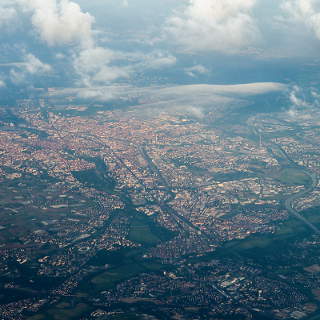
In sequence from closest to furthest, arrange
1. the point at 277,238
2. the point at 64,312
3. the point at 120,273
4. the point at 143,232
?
the point at 64,312
the point at 120,273
the point at 143,232
the point at 277,238

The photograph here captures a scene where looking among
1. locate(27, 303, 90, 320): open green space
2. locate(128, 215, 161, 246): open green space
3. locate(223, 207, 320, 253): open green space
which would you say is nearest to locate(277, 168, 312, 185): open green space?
locate(223, 207, 320, 253): open green space

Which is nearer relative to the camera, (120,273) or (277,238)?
(120,273)

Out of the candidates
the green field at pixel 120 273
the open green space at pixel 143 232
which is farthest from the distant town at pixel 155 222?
the open green space at pixel 143 232

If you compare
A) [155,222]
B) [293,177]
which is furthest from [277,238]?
[293,177]

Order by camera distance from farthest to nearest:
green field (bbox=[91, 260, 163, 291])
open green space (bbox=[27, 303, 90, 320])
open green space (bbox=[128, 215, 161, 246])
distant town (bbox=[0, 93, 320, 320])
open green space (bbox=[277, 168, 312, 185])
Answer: open green space (bbox=[277, 168, 312, 185]) < open green space (bbox=[128, 215, 161, 246]) < green field (bbox=[91, 260, 163, 291]) < distant town (bbox=[0, 93, 320, 320]) < open green space (bbox=[27, 303, 90, 320])

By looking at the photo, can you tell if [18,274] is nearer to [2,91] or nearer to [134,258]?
[134,258]

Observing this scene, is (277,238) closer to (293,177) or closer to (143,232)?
(143,232)

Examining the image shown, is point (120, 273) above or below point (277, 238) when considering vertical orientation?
below

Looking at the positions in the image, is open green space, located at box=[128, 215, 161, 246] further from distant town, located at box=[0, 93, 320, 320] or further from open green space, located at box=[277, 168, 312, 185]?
open green space, located at box=[277, 168, 312, 185]
